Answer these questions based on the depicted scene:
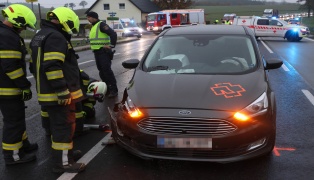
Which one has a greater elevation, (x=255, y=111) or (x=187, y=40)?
(x=187, y=40)

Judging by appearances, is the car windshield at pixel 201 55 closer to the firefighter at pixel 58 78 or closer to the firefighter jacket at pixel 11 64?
the firefighter at pixel 58 78

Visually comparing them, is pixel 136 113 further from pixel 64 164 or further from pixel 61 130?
pixel 64 164

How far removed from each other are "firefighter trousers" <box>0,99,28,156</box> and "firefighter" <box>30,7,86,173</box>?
1.49 feet

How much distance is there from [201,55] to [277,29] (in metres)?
23.5

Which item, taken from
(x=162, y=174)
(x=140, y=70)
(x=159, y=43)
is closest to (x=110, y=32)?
(x=159, y=43)

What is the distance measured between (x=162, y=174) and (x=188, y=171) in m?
0.29

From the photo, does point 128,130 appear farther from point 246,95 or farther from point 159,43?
point 159,43

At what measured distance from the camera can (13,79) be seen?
381 cm

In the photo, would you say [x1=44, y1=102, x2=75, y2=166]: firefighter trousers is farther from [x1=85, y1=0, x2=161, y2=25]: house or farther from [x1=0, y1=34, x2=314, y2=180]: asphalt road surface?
[x1=85, y1=0, x2=161, y2=25]: house

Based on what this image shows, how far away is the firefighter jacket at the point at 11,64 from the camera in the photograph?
3729 millimetres

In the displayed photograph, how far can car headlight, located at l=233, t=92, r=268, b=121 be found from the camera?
3.61 metres

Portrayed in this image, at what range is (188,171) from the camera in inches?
150

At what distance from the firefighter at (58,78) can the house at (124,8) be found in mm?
58397

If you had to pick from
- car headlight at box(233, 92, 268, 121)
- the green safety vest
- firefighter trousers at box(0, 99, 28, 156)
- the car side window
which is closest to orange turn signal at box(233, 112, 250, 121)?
car headlight at box(233, 92, 268, 121)
